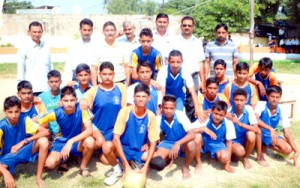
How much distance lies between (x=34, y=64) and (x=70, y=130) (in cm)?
155

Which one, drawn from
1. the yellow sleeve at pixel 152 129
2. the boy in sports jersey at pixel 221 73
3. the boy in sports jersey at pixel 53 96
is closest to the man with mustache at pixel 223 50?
the boy in sports jersey at pixel 221 73

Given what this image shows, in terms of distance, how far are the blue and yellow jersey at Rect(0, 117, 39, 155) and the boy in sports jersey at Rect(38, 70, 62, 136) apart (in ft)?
1.76

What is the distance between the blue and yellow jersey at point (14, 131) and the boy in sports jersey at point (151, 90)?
4.40 ft

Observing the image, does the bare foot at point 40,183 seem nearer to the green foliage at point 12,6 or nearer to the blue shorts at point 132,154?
the blue shorts at point 132,154

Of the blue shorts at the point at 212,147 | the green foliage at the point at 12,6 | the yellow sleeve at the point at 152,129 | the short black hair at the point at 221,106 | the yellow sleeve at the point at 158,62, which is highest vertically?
the green foliage at the point at 12,6

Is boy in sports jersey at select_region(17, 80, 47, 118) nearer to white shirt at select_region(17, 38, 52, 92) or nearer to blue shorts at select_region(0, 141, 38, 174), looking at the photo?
blue shorts at select_region(0, 141, 38, 174)

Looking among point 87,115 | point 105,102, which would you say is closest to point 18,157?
point 87,115

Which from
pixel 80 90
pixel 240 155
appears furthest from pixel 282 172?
pixel 80 90

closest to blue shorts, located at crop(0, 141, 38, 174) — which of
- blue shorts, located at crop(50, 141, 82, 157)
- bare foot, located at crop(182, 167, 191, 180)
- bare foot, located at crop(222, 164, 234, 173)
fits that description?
blue shorts, located at crop(50, 141, 82, 157)

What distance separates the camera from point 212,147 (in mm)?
4656

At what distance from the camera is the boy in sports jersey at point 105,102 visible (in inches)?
177

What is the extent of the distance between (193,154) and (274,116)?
1591mm

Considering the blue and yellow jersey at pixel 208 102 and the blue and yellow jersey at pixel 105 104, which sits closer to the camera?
the blue and yellow jersey at pixel 105 104

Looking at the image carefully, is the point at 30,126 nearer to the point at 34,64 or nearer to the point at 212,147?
the point at 34,64
